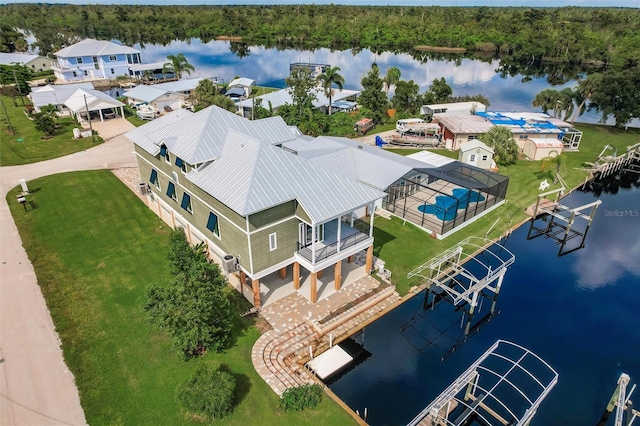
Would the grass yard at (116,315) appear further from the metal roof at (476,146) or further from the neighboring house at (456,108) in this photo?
the neighboring house at (456,108)

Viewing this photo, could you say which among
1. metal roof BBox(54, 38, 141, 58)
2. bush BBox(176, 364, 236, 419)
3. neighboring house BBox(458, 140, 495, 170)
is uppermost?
metal roof BBox(54, 38, 141, 58)

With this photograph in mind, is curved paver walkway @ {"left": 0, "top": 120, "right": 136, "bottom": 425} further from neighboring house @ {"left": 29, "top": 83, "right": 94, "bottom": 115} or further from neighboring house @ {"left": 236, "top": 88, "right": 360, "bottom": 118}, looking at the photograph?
neighboring house @ {"left": 236, "top": 88, "right": 360, "bottom": 118}

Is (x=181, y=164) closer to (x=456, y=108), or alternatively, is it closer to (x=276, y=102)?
(x=276, y=102)

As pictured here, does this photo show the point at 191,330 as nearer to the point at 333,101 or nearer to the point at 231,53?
the point at 333,101

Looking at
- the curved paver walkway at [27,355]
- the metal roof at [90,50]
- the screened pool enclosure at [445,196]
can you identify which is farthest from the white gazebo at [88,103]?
the screened pool enclosure at [445,196]

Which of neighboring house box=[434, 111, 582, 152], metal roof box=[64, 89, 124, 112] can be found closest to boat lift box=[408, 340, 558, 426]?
neighboring house box=[434, 111, 582, 152]

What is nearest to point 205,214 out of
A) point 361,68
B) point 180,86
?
point 180,86

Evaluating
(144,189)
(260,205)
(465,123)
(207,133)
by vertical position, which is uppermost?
(207,133)
